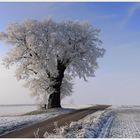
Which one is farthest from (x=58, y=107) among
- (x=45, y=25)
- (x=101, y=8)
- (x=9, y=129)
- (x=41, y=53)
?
(x=9, y=129)

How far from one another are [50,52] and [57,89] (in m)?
4.86

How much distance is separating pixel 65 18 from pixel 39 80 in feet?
26.6

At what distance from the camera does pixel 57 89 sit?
41812mm

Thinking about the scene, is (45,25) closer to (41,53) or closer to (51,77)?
(41,53)

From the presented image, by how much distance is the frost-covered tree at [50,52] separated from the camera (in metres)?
39.8

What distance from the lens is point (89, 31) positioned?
142 feet

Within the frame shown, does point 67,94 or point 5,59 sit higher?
point 5,59

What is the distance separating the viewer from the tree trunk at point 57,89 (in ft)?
136

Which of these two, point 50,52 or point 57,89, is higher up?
point 50,52

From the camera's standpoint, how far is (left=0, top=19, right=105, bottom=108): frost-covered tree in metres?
39.8

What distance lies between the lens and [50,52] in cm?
3988

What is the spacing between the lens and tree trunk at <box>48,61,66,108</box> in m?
41.3

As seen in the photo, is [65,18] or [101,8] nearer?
[101,8]

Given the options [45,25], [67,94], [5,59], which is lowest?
[67,94]
